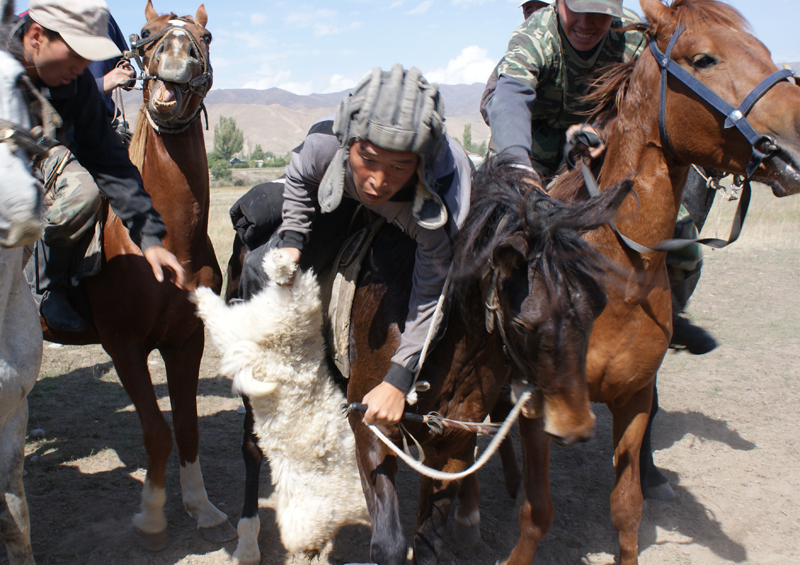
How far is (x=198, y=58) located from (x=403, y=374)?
2.23 m

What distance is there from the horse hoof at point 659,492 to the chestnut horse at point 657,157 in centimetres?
117

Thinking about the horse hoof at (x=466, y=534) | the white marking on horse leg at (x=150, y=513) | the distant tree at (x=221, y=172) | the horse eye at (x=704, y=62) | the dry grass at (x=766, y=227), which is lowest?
the distant tree at (x=221, y=172)

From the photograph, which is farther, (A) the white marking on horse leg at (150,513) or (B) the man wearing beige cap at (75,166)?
(A) the white marking on horse leg at (150,513)

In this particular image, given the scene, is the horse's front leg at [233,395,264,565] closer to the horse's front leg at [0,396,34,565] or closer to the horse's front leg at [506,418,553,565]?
the horse's front leg at [0,396,34,565]

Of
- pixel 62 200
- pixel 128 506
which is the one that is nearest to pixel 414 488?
pixel 128 506

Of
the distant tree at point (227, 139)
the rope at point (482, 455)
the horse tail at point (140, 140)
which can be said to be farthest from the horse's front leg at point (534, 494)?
the distant tree at point (227, 139)

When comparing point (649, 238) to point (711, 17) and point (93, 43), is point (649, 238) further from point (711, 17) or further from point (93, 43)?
point (93, 43)

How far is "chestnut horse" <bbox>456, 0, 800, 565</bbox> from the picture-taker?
2.18m

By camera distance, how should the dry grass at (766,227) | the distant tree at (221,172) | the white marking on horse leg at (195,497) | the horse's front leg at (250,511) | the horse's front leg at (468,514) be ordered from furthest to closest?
the distant tree at (221,172) → the dry grass at (766,227) → the white marking on horse leg at (195,497) → the horse's front leg at (468,514) → the horse's front leg at (250,511)

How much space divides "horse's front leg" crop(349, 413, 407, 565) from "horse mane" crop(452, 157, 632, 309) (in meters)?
0.76

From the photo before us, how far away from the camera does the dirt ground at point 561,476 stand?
3.31m

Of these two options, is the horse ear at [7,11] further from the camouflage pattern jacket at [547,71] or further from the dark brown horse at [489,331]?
the camouflage pattern jacket at [547,71]

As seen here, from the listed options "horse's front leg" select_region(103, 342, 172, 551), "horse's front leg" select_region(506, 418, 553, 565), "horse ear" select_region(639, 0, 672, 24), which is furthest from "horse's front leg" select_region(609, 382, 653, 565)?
"horse's front leg" select_region(103, 342, 172, 551)

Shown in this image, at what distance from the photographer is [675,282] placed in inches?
133
